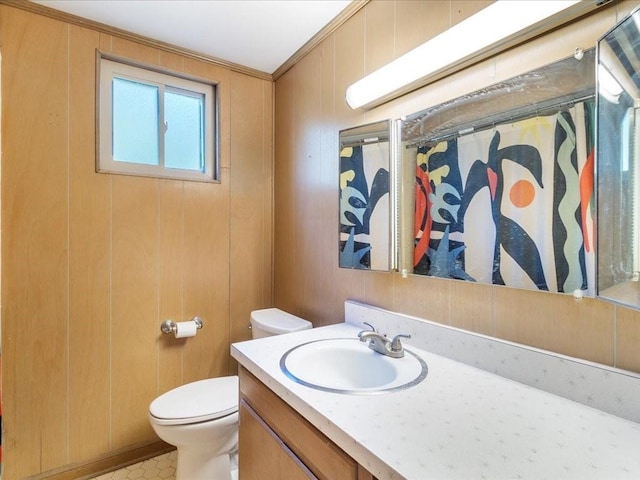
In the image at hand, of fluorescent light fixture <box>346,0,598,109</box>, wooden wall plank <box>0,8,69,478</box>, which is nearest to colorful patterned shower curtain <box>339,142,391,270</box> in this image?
fluorescent light fixture <box>346,0,598,109</box>

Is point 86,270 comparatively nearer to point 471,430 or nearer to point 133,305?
point 133,305

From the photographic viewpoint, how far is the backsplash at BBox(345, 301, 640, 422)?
0.72m

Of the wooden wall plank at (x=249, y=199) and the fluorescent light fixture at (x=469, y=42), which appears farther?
the wooden wall plank at (x=249, y=199)

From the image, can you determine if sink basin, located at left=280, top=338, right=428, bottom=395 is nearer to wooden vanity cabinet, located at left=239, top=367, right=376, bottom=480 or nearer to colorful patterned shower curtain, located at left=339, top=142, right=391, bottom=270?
wooden vanity cabinet, located at left=239, top=367, right=376, bottom=480

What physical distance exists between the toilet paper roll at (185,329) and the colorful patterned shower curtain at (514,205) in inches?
51.1

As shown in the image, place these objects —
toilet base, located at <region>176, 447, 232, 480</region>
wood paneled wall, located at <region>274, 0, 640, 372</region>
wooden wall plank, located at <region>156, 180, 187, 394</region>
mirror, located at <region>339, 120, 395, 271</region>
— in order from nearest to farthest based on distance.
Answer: wood paneled wall, located at <region>274, 0, 640, 372</region>
mirror, located at <region>339, 120, 395, 271</region>
toilet base, located at <region>176, 447, 232, 480</region>
wooden wall plank, located at <region>156, 180, 187, 394</region>

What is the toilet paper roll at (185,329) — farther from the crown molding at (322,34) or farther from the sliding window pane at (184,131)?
the crown molding at (322,34)

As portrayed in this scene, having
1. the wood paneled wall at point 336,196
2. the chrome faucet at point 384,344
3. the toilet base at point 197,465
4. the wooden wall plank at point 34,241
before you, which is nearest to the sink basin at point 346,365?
the chrome faucet at point 384,344

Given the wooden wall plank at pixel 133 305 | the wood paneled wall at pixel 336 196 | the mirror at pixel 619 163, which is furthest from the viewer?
the wooden wall plank at pixel 133 305

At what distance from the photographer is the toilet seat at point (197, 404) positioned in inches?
53.6

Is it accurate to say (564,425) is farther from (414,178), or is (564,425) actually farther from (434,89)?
(434,89)

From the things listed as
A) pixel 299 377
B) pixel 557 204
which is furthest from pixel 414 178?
pixel 299 377

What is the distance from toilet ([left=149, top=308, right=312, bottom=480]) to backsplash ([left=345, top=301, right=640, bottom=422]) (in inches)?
28.5

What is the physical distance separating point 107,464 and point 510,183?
2.22 metres
